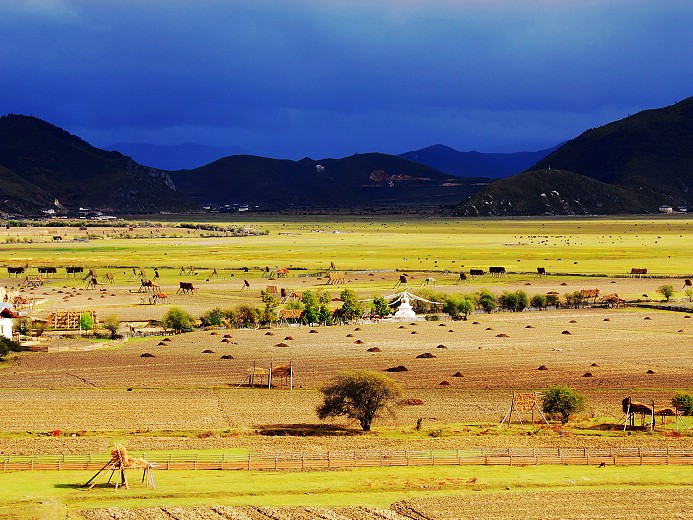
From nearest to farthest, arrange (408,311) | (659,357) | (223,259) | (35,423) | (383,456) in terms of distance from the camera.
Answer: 1. (383,456)
2. (35,423)
3. (659,357)
4. (408,311)
5. (223,259)

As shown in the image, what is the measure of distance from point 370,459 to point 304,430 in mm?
6536

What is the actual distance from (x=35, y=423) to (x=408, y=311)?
4140cm

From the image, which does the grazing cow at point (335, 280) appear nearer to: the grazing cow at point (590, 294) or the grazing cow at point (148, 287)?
the grazing cow at point (148, 287)

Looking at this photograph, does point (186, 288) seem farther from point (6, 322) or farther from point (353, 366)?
point (353, 366)

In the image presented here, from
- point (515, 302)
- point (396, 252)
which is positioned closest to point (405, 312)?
point (515, 302)

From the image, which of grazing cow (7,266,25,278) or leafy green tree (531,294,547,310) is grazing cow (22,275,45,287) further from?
leafy green tree (531,294,547,310)

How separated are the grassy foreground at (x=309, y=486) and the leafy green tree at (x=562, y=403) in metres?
8.55

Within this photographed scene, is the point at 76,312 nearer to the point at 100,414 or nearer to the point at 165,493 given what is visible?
the point at 100,414

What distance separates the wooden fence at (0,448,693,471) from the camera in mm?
35844

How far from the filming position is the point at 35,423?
43656 mm

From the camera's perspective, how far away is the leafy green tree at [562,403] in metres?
44.9

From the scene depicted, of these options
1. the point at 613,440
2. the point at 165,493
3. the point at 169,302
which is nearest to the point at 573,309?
the point at 169,302

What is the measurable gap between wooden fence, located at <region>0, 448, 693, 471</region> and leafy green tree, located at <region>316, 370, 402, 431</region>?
5.28 m

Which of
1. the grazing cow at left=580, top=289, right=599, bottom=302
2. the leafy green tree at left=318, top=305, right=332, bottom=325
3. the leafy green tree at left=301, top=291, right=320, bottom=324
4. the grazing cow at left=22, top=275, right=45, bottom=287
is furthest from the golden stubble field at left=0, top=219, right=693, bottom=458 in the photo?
the grazing cow at left=580, top=289, right=599, bottom=302
